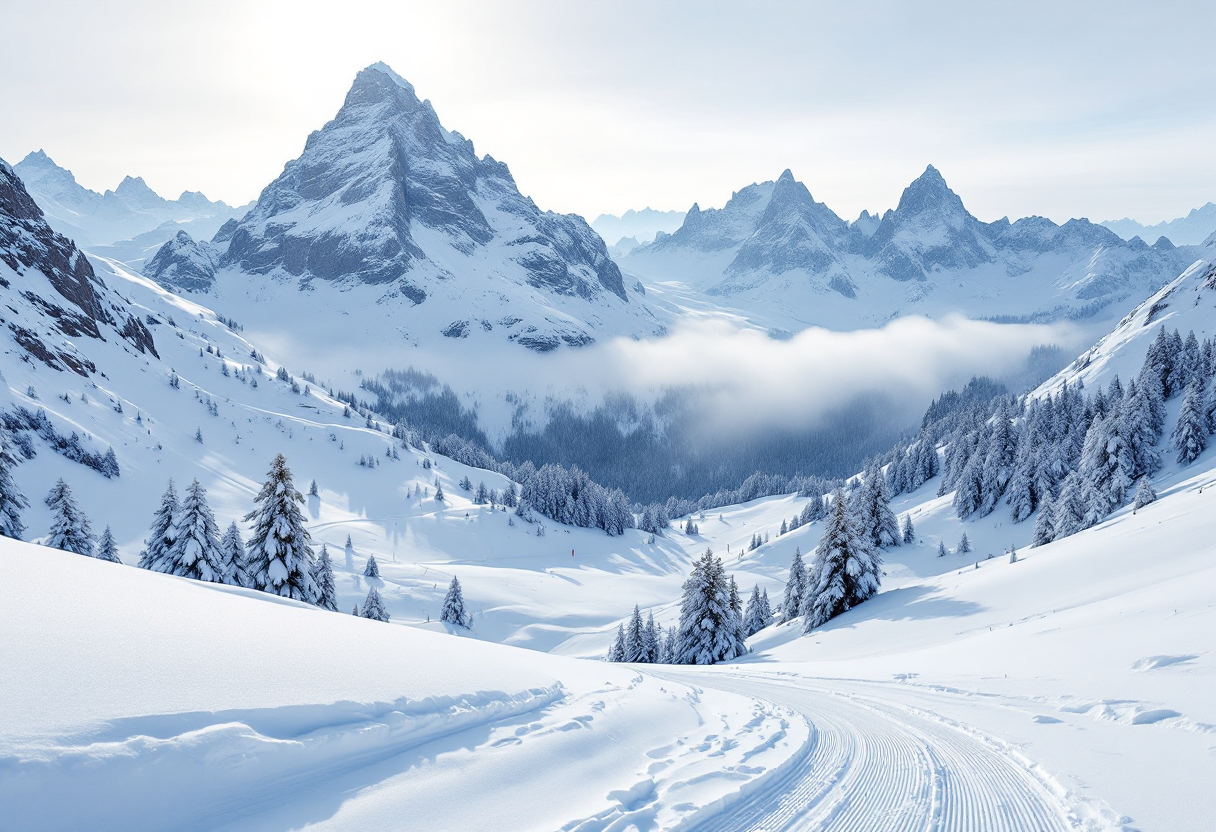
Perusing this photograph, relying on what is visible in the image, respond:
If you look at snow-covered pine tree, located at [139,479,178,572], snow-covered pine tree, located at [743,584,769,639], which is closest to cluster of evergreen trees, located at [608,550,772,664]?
snow-covered pine tree, located at [743,584,769,639]

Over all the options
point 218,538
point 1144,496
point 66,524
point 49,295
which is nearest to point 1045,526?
point 1144,496

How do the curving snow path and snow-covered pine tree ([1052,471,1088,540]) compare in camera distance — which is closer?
the curving snow path

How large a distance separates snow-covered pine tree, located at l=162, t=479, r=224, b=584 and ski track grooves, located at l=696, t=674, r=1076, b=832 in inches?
1288

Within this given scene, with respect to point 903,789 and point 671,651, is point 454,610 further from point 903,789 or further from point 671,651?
point 903,789

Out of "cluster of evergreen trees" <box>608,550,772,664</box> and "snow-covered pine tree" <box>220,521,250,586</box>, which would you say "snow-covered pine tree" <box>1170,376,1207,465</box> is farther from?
"snow-covered pine tree" <box>220,521,250,586</box>

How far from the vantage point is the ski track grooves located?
679 cm

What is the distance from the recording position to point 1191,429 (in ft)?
177

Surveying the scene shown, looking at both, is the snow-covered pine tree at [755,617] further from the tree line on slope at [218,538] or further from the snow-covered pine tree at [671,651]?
the tree line on slope at [218,538]

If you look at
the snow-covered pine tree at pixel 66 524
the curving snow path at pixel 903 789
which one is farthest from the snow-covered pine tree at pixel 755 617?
the snow-covered pine tree at pixel 66 524

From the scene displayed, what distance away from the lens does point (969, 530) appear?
69688mm

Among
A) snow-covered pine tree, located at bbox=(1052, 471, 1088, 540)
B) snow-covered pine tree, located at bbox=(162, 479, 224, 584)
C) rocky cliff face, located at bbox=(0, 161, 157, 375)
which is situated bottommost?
snow-covered pine tree, located at bbox=(1052, 471, 1088, 540)

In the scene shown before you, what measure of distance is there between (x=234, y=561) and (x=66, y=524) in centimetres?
1047

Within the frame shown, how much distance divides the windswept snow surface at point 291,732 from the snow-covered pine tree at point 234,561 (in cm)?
2348

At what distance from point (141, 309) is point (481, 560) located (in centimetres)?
13928
